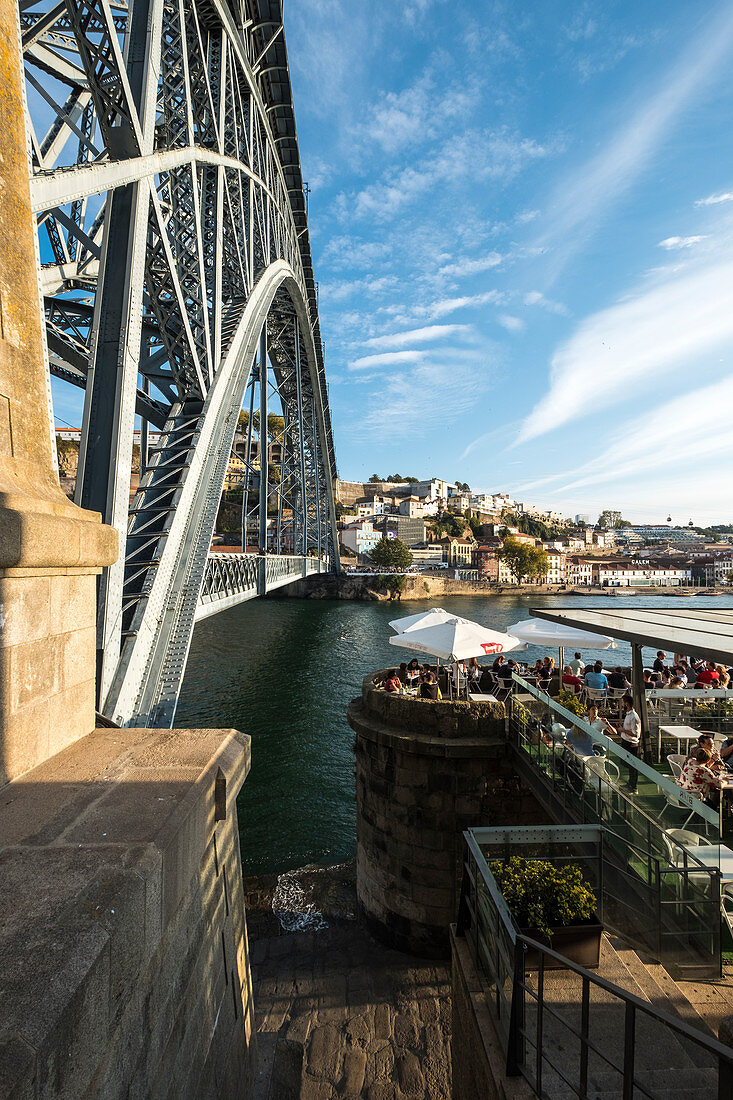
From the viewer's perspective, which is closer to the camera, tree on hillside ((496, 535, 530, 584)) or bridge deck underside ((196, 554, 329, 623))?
bridge deck underside ((196, 554, 329, 623))

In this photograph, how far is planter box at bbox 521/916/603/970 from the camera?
153 inches

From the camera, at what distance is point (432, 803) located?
7.89 m

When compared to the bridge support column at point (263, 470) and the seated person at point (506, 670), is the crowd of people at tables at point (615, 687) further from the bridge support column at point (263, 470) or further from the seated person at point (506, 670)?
the bridge support column at point (263, 470)

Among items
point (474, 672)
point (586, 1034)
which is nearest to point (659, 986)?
point (586, 1034)

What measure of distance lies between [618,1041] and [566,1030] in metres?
0.36

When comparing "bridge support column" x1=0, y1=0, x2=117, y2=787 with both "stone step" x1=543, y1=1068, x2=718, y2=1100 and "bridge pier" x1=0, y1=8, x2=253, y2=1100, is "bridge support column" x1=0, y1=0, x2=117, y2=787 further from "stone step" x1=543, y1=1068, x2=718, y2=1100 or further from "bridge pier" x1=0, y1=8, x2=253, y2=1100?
"stone step" x1=543, y1=1068, x2=718, y2=1100

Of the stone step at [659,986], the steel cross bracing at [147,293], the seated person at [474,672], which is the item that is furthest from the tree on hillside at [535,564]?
the stone step at [659,986]

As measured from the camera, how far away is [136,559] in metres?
8.12

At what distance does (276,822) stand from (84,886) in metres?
12.3

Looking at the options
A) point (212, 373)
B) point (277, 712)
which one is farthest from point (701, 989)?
point (277, 712)

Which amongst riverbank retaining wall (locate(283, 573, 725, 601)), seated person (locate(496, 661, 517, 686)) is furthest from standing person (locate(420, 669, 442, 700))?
riverbank retaining wall (locate(283, 573, 725, 601))

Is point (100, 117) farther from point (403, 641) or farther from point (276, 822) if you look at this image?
point (276, 822)

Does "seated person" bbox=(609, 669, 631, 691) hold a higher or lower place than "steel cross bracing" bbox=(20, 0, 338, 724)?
lower

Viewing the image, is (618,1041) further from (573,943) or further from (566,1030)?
(573,943)
